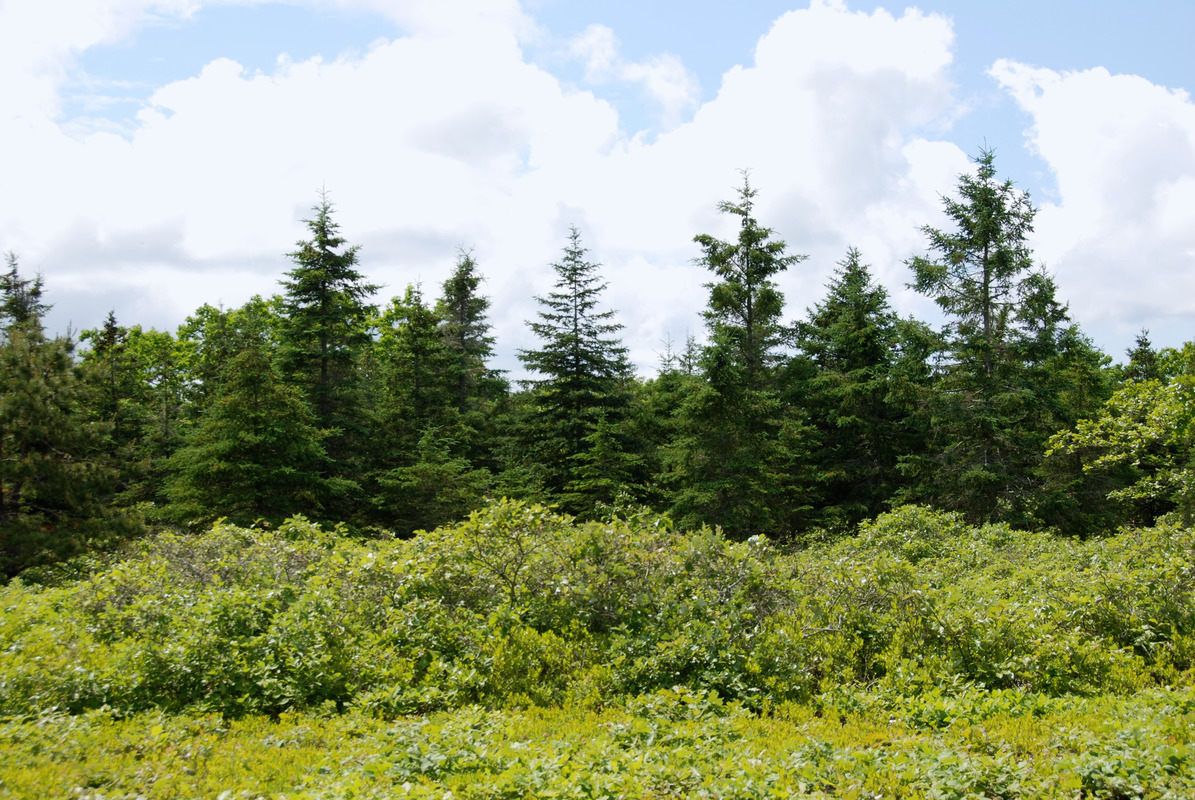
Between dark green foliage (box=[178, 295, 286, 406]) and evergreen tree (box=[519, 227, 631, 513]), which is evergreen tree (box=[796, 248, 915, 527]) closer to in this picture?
evergreen tree (box=[519, 227, 631, 513])

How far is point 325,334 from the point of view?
885 inches

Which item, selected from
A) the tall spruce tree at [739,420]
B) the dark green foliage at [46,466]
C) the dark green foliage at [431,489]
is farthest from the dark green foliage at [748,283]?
the dark green foliage at [46,466]

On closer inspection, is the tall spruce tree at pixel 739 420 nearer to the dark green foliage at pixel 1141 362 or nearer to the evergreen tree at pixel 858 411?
the evergreen tree at pixel 858 411

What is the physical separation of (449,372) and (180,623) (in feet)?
63.6

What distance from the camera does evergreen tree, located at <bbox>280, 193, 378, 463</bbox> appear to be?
72.9 ft

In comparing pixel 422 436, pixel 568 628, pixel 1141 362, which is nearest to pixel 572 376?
pixel 422 436

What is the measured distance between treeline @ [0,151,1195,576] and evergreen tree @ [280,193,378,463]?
0.06 m

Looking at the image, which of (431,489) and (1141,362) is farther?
(1141,362)

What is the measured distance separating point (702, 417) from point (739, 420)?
1051 millimetres

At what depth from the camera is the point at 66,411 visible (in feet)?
44.1

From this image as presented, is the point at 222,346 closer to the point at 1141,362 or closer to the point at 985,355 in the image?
the point at 985,355

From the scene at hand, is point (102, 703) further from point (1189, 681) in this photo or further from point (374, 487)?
point (374, 487)

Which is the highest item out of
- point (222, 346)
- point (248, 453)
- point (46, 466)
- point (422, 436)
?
point (222, 346)

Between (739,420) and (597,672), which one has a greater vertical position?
(739,420)
